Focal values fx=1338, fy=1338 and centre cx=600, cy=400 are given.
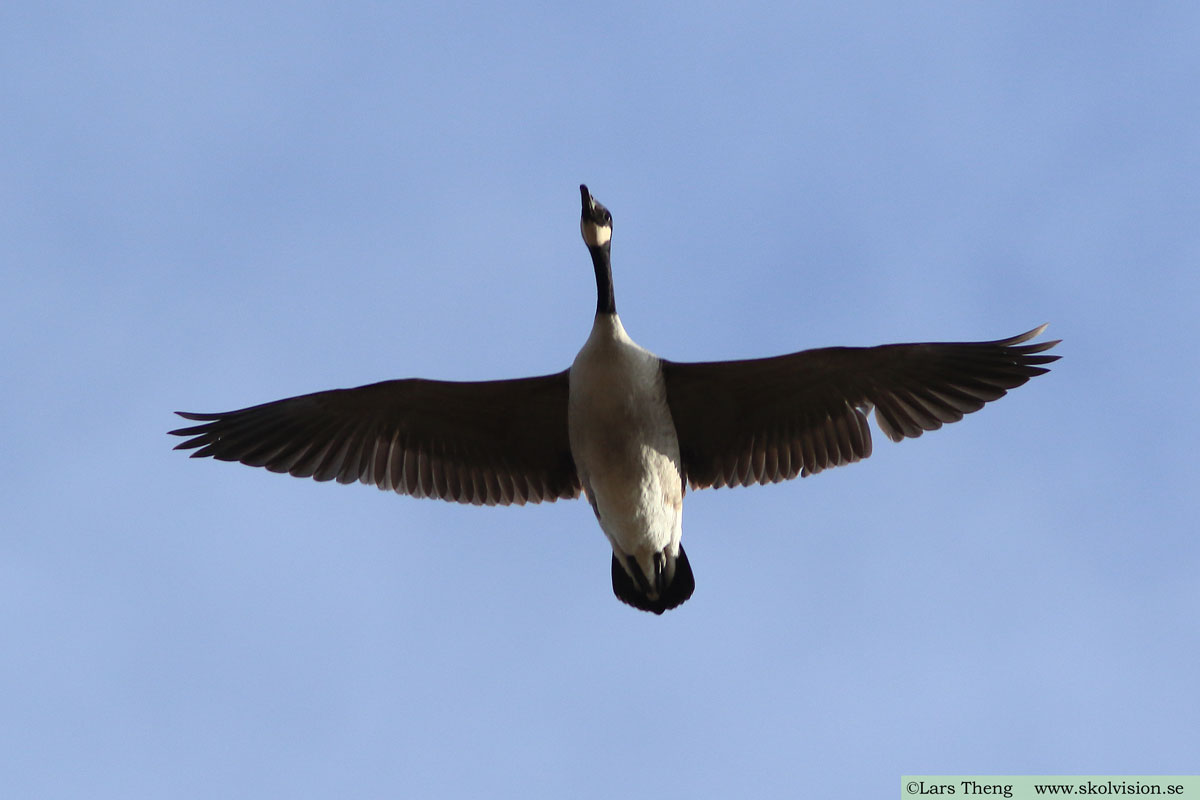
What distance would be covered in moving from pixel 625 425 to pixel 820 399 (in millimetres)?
1963

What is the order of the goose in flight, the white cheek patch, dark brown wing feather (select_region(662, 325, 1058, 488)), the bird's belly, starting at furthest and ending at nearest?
the white cheek patch
dark brown wing feather (select_region(662, 325, 1058, 488))
the goose in flight
the bird's belly

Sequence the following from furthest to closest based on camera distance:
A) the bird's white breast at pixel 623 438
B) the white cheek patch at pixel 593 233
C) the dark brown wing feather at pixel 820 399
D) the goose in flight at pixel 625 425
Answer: the white cheek patch at pixel 593 233, the dark brown wing feather at pixel 820 399, the goose in flight at pixel 625 425, the bird's white breast at pixel 623 438

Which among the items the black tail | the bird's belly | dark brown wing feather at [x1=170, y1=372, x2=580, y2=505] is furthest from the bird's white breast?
dark brown wing feather at [x1=170, y1=372, x2=580, y2=505]

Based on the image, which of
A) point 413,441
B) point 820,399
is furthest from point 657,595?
point 413,441

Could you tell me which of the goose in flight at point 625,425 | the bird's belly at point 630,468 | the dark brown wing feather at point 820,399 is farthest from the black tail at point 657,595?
the dark brown wing feather at point 820,399

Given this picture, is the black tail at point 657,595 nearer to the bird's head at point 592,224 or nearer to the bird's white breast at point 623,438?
the bird's white breast at point 623,438

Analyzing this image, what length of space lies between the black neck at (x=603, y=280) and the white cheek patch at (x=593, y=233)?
0.15 feet

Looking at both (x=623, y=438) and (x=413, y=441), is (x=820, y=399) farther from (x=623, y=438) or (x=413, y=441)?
(x=413, y=441)

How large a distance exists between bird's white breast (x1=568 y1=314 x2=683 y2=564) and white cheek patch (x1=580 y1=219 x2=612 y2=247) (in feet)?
2.59

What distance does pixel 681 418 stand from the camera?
1211 centimetres

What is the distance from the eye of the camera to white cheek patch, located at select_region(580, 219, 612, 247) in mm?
11953

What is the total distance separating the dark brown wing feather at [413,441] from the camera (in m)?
12.1

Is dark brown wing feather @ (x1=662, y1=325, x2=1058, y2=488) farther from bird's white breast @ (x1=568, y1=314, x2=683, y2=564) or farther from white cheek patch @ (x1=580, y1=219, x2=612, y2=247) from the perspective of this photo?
white cheek patch @ (x1=580, y1=219, x2=612, y2=247)

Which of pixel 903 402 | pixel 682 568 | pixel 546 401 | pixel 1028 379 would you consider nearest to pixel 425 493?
pixel 546 401
